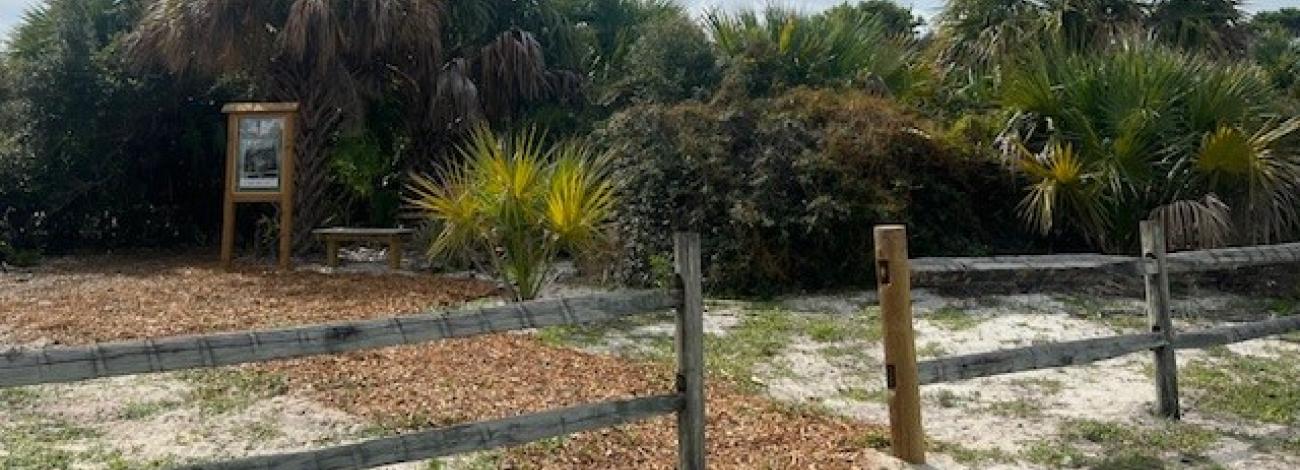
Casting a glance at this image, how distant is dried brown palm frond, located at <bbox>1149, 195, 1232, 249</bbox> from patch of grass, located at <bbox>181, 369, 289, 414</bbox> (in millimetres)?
7214

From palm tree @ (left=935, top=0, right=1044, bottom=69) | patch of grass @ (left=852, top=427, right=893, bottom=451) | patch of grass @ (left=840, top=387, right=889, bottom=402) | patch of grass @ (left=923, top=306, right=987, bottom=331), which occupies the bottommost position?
patch of grass @ (left=852, top=427, right=893, bottom=451)

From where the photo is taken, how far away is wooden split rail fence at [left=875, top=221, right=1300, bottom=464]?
410 centimetres

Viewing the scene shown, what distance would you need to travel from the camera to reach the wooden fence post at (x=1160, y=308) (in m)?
4.92

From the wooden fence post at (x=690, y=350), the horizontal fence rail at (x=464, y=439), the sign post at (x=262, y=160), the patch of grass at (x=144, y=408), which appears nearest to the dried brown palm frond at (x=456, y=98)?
the sign post at (x=262, y=160)

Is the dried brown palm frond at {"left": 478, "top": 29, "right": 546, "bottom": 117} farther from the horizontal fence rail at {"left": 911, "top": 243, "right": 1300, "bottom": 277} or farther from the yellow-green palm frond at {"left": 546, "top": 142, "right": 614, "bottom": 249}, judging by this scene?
the horizontal fence rail at {"left": 911, "top": 243, "right": 1300, "bottom": 277}

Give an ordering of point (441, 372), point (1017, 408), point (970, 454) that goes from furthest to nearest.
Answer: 1. point (441, 372)
2. point (1017, 408)
3. point (970, 454)

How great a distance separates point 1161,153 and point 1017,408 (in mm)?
5056

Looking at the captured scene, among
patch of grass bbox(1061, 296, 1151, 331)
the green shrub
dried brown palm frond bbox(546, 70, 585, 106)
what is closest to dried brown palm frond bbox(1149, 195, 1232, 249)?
patch of grass bbox(1061, 296, 1151, 331)

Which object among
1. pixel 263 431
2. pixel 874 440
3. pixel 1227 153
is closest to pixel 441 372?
pixel 263 431

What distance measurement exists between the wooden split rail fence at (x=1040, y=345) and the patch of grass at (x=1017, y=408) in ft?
1.79

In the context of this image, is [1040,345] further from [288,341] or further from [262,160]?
[262,160]

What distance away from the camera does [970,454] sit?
442 centimetres

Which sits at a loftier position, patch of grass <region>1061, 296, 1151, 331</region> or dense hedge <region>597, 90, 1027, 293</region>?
dense hedge <region>597, 90, 1027, 293</region>

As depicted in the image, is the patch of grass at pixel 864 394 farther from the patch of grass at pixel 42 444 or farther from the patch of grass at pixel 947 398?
the patch of grass at pixel 42 444
